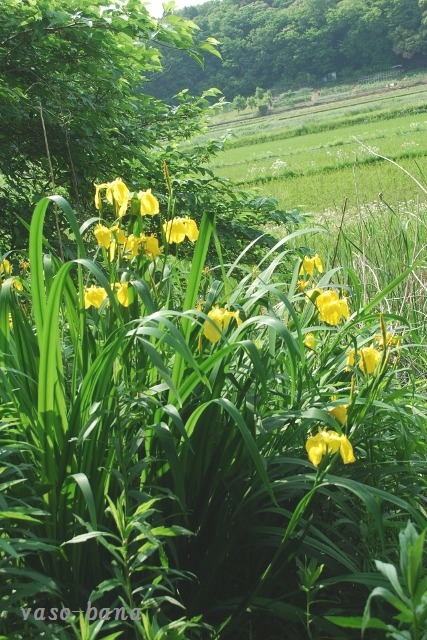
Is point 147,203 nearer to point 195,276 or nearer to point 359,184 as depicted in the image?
point 195,276

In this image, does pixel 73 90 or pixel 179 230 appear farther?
pixel 73 90

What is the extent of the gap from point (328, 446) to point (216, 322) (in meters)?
0.39

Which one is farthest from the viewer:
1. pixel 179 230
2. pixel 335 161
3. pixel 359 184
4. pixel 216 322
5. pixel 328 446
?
pixel 335 161

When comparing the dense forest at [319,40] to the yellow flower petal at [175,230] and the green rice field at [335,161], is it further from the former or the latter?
the yellow flower petal at [175,230]

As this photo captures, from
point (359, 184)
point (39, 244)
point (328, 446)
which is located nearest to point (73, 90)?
point (39, 244)

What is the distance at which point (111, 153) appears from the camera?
3.91 metres

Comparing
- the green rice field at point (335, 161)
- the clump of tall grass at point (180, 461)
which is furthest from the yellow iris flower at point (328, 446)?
the green rice field at point (335, 161)

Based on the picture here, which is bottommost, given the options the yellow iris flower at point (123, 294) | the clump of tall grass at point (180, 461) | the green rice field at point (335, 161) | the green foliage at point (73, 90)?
the green rice field at point (335, 161)

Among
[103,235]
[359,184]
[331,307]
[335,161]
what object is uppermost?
[103,235]

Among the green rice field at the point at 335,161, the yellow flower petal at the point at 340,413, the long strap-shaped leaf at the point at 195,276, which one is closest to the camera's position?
the yellow flower petal at the point at 340,413

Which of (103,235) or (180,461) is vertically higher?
(103,235)

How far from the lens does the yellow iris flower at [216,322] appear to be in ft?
4.57

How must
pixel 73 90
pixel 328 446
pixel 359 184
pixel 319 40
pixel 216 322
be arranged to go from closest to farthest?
pixel 328 446, pixel 216 322, pixel 73 90, pixel 359 184, pixel 319 40

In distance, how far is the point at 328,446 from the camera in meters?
1.21
